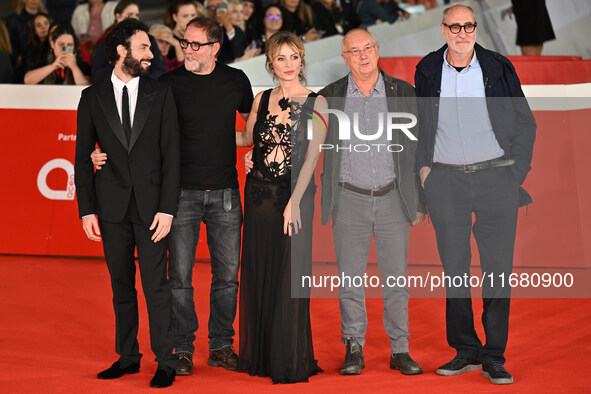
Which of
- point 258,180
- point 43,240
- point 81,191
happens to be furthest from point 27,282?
point 258,180

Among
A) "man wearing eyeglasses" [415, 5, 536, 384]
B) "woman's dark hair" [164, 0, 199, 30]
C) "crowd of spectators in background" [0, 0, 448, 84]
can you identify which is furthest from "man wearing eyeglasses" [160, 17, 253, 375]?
"woman's dark hair" [164, 0, 199, 30]

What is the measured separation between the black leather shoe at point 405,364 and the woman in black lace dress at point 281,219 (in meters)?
0.42

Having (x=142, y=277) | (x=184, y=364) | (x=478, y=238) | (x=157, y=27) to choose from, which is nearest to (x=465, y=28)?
(x=478, y=238)

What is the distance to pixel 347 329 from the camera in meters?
4.27

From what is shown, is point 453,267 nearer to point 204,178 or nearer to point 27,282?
point 204,178

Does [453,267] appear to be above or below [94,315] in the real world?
above

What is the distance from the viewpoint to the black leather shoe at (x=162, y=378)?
3.95 m

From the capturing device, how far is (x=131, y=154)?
3984mm

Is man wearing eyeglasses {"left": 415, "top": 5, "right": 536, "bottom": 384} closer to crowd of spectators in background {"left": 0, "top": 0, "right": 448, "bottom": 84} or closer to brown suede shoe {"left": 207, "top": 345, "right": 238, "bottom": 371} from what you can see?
brown suede shoe {"left": 207, "top": 345, "right": 238, "bottom": 371}

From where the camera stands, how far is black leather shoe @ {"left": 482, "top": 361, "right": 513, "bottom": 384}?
3982 mm

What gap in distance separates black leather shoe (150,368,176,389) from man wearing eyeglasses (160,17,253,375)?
157mm

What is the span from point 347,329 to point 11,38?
605cm

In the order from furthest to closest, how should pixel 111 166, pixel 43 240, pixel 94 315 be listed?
pixel 43 240 < pixel 94 315 < pixel 111 166

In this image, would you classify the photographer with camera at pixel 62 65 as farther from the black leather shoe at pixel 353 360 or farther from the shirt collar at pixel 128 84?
the black leather shoe at pixel 353 360
